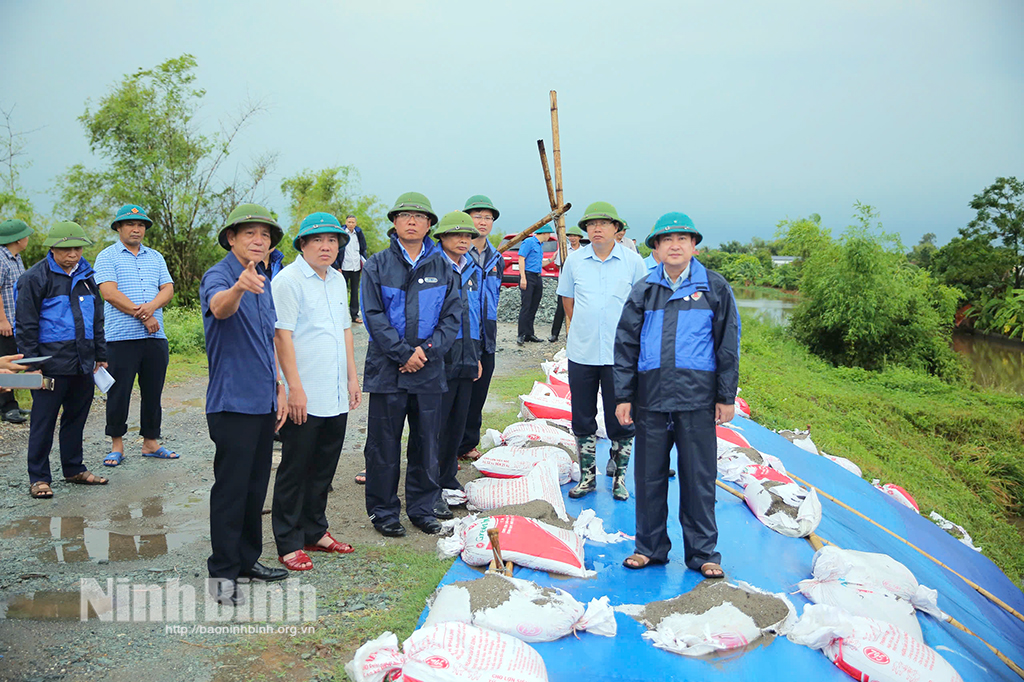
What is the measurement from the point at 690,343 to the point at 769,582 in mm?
1146

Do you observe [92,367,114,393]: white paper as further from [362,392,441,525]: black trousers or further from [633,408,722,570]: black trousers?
[633,408,722,570]: black trousers

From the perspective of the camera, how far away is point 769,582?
307 centimetres

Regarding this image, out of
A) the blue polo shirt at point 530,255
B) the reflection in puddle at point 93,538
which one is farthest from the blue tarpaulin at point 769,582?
the blue polo shirt at point 530,255

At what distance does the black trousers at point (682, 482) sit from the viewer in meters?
3.14

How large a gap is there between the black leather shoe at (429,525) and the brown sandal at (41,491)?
2.27m

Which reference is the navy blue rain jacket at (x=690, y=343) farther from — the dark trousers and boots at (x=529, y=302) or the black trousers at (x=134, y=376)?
the dark trousers and boots at (x=529, y=302)

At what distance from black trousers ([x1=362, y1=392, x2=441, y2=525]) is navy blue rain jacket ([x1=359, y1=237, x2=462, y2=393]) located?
83 mm

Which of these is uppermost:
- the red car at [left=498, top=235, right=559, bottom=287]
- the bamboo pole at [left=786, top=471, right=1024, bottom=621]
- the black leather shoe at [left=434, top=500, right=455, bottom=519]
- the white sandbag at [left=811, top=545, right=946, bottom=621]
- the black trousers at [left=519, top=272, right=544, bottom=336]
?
the red car at [left=498, top=235, right=559, bottom=287]

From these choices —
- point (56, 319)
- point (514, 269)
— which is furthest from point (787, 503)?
point (514, 269)

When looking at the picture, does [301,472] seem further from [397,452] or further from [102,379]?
[102,379]

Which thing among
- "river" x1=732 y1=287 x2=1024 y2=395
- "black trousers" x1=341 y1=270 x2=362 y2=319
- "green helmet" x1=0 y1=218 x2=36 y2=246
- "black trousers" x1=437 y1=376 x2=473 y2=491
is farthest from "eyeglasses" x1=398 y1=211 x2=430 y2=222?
"river" x1=732 y1=287 x2=1024 y2=395

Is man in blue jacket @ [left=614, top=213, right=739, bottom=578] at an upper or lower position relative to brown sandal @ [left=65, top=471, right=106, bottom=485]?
upper

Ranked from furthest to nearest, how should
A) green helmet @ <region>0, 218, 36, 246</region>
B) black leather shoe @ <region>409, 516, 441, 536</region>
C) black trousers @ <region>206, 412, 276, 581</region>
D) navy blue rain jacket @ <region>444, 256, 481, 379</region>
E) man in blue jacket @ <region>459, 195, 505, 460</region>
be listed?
green helmet @ <region>0, 218, 36, 246</region> < man in blue jacket @ <region>459, 195, 505, 460</region> < navy blue rain jacket @ <region>444, 256, 481, 379</region> < black leather shoe @ <region>409, 516, 441, 536</region> < black trousers @ <region>206, 412, 276, 581</region>

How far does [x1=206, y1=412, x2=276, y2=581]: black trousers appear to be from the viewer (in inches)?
107
